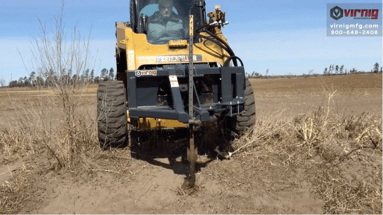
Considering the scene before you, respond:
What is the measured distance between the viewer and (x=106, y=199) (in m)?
4.55

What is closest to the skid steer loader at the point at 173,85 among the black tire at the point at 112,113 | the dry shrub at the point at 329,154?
the black tire at the point at 112,113

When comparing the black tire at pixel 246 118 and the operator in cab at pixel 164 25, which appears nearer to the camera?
the black tire at pixel 246 118

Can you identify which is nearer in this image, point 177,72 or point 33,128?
point 177,72

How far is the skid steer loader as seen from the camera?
478cm

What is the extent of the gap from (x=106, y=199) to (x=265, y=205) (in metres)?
1.99

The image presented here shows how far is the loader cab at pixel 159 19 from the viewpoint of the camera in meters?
6.27

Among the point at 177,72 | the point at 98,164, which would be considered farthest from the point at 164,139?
the point at 177,72

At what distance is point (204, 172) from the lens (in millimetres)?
5105

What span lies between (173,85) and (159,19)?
6.92ft

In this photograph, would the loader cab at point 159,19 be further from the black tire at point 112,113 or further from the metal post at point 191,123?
the metal post at point 191,123

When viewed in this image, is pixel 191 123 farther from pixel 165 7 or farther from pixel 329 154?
pixel 165 7

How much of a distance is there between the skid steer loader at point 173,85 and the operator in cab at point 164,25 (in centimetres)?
2

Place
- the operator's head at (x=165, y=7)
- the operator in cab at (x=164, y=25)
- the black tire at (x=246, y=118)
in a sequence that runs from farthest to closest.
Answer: the operator's head at (x=165, y=7), the operator in cab at (x=164, y=25), the black tire at (x=246, y=118)

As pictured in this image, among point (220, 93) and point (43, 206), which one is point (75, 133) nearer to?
point (43, 206)
